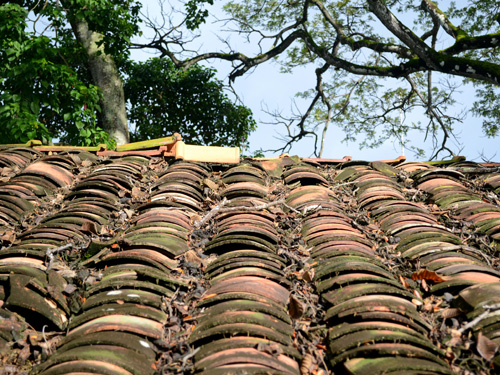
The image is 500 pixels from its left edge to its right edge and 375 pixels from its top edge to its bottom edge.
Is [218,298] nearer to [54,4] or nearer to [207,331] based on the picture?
[207,331]

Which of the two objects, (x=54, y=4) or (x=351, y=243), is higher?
(x=54, y=4)

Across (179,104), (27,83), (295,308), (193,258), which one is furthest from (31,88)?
(295,308)

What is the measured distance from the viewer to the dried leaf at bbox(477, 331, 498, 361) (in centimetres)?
224

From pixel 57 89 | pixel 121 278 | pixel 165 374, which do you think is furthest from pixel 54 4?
pixel 165 374

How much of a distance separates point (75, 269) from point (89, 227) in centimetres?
53

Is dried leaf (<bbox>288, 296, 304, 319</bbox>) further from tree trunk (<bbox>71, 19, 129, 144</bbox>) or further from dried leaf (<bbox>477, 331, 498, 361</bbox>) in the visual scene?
tree trunk (<bbox>71, 19, 129, 144</bbox>)

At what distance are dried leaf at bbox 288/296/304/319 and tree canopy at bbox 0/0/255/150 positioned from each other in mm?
8821

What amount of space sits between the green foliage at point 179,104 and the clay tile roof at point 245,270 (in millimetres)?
11085

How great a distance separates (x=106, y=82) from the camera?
1405 cm

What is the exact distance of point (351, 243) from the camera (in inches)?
134

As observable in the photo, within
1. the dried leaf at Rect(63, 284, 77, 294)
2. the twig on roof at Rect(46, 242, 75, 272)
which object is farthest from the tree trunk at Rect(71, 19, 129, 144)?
the dried leaf at Rect(63, 284, 77, 294)

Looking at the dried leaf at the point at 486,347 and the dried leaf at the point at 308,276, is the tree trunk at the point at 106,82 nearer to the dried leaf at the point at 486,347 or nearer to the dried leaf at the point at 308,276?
the dried leaf at the point at 308,276

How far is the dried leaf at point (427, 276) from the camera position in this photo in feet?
9.54

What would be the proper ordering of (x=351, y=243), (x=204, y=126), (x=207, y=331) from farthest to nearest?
(x=204, y=126), (x=351, y=243), (x=207, y=331)
